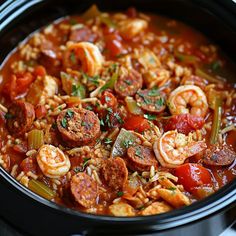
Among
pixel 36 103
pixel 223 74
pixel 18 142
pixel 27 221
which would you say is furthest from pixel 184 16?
pixel 27 221

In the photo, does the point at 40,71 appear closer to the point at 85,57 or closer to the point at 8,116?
the point at 85,57

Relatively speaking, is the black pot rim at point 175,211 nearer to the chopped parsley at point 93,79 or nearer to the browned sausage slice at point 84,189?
the browned sausage slice at point 84,189

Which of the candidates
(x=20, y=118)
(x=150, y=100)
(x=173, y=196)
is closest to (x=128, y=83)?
(x=150, y=100)

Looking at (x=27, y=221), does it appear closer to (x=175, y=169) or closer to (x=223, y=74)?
(x=175, y=169)

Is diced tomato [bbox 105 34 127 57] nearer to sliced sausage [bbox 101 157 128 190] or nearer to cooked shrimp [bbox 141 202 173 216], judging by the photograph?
sliced sausage [bbox 101 157 128 190]

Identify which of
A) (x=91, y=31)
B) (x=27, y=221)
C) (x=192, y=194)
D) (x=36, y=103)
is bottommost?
(x=27, y=221)

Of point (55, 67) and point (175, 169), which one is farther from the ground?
point (55, 67)

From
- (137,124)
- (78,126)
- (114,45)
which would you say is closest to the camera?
(78,126)
